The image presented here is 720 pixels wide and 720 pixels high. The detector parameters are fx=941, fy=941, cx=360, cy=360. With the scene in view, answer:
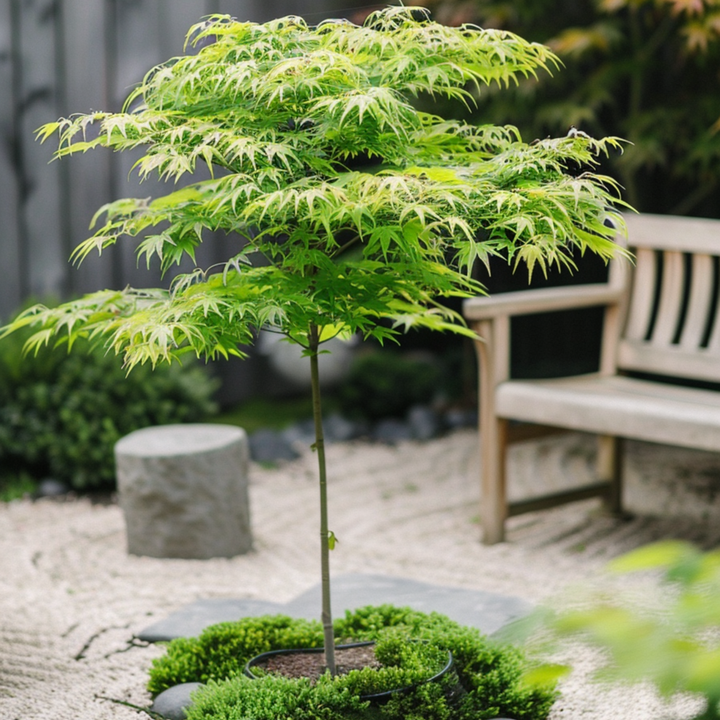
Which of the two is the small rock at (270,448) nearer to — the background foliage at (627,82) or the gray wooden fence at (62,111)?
the gray wooden fence at (62,111)

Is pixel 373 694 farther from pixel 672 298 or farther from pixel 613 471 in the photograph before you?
pixel 672 298

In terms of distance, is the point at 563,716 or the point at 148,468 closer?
the point at 563,716

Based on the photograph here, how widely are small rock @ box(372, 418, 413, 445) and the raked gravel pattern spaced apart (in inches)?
5.2

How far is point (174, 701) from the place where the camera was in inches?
83.3

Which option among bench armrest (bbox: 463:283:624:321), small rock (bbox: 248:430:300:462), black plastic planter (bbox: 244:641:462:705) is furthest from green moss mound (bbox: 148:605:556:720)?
small rock (bbox: 248:430:300:462)

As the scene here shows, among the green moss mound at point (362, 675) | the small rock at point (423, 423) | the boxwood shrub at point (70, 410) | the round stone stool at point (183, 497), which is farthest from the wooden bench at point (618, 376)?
the boxwood shrub at point (70, 410)

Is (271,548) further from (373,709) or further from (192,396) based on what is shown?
(373,709)

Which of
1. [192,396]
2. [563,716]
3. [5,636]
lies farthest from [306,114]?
[192,396]

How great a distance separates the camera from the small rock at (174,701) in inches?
82.3

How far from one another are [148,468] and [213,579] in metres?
0.44

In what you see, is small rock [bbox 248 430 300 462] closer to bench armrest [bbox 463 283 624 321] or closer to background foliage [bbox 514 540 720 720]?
bench armrest [bbox 463 283 624 321]

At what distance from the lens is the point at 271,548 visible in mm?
3479

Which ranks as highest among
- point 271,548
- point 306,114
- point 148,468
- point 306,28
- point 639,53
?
point 639,53

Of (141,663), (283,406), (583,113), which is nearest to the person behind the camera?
(141,663)
